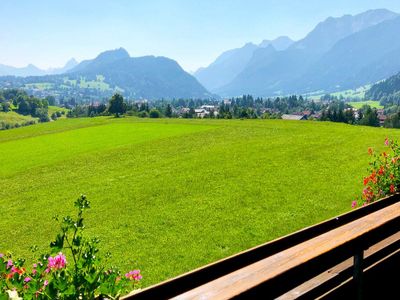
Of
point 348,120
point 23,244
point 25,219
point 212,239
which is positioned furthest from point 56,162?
point 348,120

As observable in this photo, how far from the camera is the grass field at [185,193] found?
1038 cm

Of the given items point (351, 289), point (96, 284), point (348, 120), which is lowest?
point (348, 120)

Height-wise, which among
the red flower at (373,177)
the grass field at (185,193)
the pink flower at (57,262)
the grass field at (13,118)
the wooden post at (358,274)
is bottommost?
the grass field at (13,118)

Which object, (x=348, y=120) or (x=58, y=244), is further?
(x=348, y=120)

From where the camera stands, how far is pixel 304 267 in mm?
1895

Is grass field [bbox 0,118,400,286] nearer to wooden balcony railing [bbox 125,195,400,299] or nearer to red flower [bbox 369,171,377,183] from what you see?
red flower [bbox 369,171,377,183]

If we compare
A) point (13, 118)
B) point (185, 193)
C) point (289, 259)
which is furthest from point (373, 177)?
point (13, 118)

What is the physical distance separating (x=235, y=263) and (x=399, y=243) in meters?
1.52

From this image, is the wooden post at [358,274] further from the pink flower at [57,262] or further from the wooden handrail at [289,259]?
the pink flower at [57,262]

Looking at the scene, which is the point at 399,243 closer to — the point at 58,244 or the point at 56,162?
the point at 58,244

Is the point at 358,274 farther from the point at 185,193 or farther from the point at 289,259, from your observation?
the point at 185,193

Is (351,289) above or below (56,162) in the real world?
above

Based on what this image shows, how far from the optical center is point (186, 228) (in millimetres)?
11367

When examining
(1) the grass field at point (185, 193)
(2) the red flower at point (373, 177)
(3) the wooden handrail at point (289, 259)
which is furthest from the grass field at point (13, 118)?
(3) the wooden handrail at point (289, 259)
